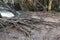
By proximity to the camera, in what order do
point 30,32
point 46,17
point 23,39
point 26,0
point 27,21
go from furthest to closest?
point 26,0 < point 46,17 < point 27,21 < point 30,32 < point 23,39

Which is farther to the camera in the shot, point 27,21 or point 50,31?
point 27,21

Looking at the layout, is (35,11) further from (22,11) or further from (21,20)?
(21,20)

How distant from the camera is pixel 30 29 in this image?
4.31m

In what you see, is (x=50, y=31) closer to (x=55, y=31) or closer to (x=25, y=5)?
(x=55, y=31)

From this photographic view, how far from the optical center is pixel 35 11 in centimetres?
600

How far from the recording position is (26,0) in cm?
584

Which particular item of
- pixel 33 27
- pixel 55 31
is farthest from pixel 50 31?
pixel 33 27

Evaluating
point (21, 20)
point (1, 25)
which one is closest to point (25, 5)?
point (21, 20)

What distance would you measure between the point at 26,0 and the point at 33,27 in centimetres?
161

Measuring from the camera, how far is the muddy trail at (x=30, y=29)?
13.0 feet

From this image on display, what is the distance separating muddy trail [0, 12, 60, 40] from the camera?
156 inches

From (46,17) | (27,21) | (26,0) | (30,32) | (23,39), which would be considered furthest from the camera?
(26,0)

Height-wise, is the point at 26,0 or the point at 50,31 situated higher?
the point at 26,0

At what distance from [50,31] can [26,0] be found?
1864 millimetres
